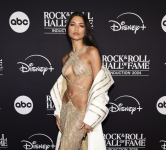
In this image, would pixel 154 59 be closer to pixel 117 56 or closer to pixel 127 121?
pixel 117 56

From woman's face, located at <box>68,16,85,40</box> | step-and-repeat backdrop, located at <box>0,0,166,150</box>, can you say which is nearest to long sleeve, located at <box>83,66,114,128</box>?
woman's face, located at <box>68,16,85,40</box>

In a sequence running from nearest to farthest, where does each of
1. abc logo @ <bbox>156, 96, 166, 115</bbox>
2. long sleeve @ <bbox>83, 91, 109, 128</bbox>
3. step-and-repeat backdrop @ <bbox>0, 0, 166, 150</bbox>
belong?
1. long sleeve @ <bbox>83, 91, 109, 128</bbox>
2. step-and-repeat backdrop @ <bbox>0, 0, 166, 150</bbox>
3. abc logo @ <bbox>156, 96, 166, 115</bbox>

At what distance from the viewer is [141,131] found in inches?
118

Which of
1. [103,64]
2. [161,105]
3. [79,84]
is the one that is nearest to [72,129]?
[79,84]

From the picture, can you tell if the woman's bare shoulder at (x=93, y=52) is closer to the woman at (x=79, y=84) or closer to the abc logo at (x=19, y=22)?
the woman at (x=79, y=84)

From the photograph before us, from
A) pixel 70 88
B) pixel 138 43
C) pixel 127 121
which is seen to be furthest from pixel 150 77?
pixel 70 88

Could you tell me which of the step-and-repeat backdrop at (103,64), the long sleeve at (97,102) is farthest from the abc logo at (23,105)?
the long sleeve at (97,102)

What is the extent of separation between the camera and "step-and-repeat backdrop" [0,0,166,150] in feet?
8.95

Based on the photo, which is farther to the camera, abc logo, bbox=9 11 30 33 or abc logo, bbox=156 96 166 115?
abc logo, bbox=156 96 166 115

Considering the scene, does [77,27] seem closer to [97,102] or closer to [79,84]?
[79,84]

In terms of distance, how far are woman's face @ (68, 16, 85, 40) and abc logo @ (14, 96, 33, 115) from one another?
53.7 inches

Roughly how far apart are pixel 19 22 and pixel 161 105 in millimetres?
2465

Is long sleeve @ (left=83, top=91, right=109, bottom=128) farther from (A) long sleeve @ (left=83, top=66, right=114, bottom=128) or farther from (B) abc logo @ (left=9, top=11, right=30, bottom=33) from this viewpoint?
(B) abc logo @ (left=9, top=11, right=30, bottom=33)

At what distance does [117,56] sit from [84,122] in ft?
3.98
